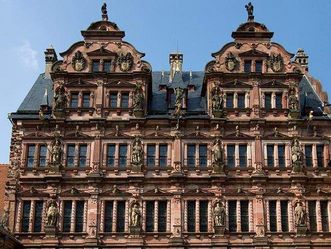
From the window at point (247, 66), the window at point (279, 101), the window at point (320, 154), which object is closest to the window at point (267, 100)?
the window at point (279, 101)

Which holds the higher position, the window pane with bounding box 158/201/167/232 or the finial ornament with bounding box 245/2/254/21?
the finial ornament with bounding box 245/2/254/21

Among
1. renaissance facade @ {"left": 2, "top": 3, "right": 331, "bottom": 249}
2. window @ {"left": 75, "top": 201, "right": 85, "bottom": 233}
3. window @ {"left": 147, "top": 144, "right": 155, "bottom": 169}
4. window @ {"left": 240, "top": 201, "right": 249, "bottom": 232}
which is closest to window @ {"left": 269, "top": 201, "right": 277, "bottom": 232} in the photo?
renaissance facade @ {"left": 2, "top": 3, "right": 331, "bottom": 249}

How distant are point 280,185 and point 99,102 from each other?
14.4 m

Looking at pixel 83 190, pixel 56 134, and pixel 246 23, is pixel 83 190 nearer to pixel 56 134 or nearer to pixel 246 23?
pixel 56 134

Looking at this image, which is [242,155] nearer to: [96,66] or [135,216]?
[135,216]

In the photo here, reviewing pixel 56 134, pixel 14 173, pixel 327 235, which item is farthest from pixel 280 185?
pixel 14 173

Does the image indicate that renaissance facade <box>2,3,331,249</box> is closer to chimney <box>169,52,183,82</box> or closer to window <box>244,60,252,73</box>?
window <box>244,60,252,73</box>

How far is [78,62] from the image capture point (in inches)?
1673

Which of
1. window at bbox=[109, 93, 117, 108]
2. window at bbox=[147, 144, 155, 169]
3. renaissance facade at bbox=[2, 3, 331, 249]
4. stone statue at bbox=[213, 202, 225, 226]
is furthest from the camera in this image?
window at bbox=[109, 93, 117, 108]

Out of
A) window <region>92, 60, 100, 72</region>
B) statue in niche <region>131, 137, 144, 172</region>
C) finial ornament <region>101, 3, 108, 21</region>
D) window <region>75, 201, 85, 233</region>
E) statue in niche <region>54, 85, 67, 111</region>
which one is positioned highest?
finial ornament <region>101, 3, 108, 21</region>

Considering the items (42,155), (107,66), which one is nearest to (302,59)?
(107,66)

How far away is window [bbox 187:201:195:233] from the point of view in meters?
38.4

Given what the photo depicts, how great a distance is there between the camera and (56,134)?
4050 cm

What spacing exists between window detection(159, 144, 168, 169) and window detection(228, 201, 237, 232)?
17.7ft
